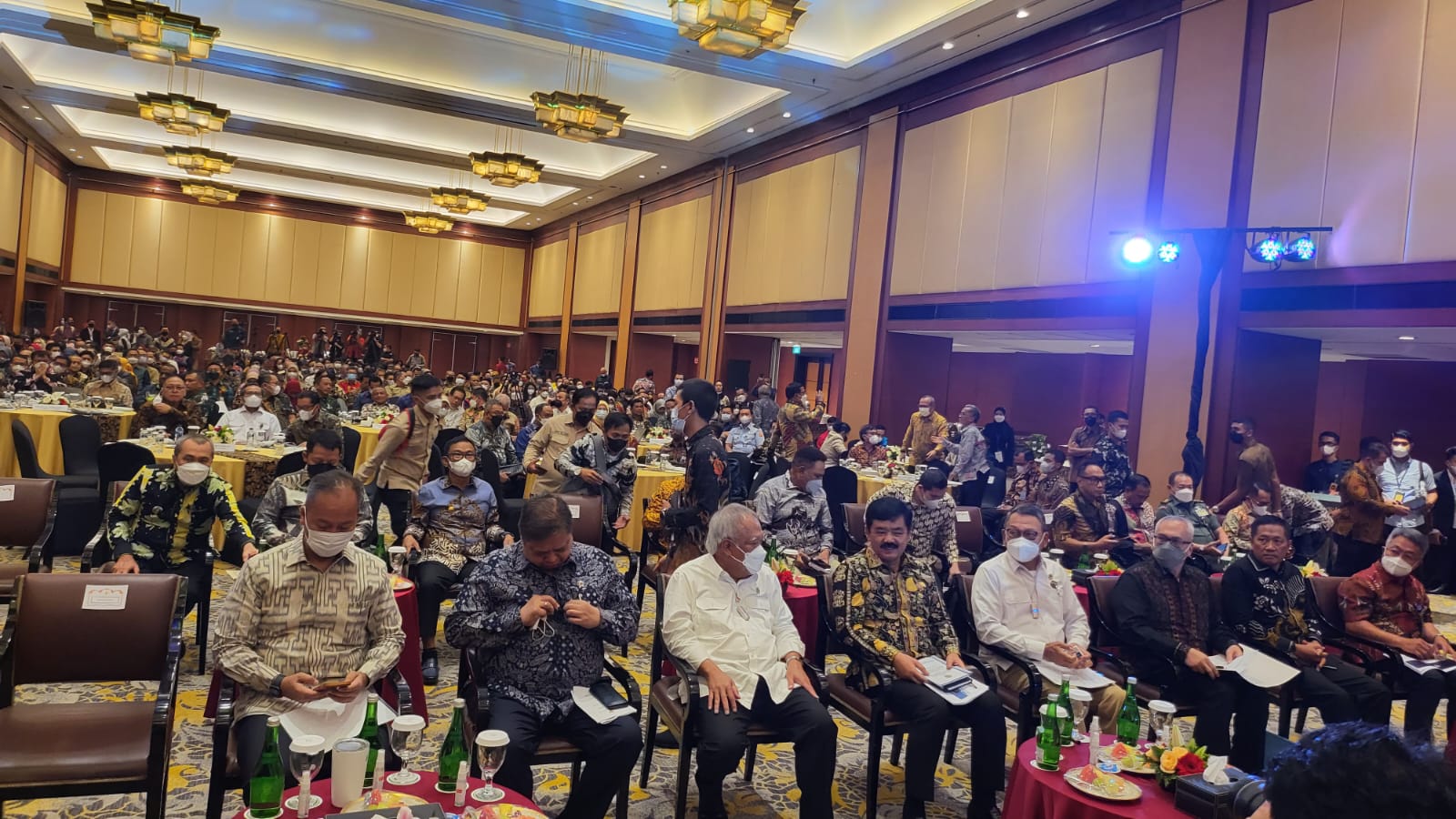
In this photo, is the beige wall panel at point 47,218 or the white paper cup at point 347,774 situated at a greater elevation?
the beige wall panel at point 47,218

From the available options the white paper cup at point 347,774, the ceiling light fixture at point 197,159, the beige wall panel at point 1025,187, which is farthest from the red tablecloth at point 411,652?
the ceiling light fixture at point 197,159

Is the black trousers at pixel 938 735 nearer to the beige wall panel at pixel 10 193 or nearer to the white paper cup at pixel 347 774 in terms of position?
the white paper cup at pixel 347 774

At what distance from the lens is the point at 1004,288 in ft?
35.7

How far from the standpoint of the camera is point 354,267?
26625mm

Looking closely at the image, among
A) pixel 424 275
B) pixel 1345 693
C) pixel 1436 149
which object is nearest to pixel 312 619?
pixel 1345 693

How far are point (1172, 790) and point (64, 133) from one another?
22807 mm

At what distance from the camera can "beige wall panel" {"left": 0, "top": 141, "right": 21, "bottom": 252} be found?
17406mm

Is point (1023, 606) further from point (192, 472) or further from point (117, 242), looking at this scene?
point (117, 242)

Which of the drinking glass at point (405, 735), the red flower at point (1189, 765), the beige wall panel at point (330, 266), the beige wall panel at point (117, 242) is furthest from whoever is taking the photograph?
the beige wall panel at point (330, 266)

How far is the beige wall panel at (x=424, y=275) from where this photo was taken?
1079 inches

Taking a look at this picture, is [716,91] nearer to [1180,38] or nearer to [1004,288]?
[1004,288]

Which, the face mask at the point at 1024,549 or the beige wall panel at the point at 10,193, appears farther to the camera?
the beige wall panel at the point at 10,193

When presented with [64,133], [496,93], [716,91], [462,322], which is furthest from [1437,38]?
[462,322]

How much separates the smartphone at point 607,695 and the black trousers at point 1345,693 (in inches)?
135
